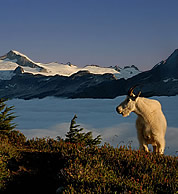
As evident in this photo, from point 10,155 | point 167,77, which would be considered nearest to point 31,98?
point 167,77

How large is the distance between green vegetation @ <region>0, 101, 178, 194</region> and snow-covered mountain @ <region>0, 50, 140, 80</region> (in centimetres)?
10828

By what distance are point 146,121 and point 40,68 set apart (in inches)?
5484

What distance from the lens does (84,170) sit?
4.61m

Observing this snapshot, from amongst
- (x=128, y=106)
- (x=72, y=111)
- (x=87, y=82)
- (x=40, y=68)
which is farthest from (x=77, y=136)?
(x=40, y=68)

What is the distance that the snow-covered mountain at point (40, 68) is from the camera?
12511cm

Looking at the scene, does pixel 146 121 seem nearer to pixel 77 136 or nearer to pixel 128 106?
pixel 128 106

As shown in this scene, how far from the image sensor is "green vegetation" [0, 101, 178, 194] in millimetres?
4082

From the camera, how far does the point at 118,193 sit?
12.6 feet

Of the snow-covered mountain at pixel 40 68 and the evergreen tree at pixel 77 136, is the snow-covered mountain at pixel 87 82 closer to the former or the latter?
the snow-covered mountain at pixel 40 68

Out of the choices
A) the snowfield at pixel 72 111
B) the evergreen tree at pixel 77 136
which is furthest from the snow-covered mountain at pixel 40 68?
the evergreen tree at pixel 77 136

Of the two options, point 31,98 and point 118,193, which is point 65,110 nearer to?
point 31,98

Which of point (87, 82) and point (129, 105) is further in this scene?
point (87, 82)

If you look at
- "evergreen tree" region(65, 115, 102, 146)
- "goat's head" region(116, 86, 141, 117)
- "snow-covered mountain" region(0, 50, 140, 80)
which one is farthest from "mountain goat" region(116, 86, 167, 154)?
"snow-covered mountain" region(0, 50, 140, 80)

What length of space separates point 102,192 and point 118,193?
27 centimetres
